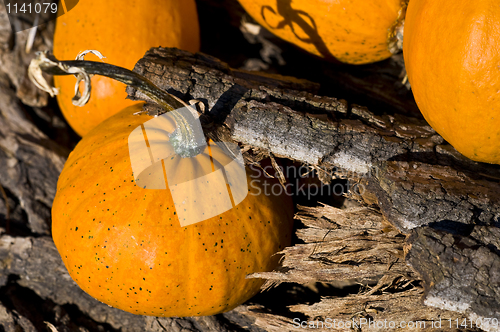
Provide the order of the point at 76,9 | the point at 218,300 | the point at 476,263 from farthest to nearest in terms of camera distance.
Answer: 1. the point at 76,9
2. the point at 218,300
3. the point at 476,263

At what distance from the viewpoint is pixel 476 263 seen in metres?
1.33

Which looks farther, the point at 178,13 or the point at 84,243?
the point at 178,13

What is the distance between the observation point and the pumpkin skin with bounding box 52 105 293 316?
155cm

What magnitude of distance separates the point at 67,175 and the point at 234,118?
0.85 m

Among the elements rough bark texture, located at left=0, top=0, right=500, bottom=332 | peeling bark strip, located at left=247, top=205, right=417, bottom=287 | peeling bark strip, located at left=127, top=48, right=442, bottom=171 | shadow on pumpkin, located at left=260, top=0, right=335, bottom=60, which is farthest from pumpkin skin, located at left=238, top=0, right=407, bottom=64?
peeling bark strip, located at left=247, top=205, right=417, bottom=287

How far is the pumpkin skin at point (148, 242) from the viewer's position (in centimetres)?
155

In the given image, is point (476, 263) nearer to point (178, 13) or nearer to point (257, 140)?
point (257, 140)

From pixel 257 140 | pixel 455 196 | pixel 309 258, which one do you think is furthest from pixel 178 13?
pixel 455 196

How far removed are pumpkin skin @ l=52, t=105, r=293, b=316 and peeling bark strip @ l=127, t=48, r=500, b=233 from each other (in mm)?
313

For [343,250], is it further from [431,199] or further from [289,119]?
[289,119]

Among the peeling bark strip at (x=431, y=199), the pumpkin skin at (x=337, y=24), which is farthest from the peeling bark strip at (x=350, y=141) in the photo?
the pumpkin skin at (x=337, y=24)

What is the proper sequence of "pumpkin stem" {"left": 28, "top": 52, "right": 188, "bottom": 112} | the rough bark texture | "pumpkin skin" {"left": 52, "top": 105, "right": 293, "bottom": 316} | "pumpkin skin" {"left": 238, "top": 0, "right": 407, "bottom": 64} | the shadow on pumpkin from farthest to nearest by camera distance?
the shadow on pumpkin, "pumpkin skin" {"left": 238, "top": 0, "right": 407, "bottom": 64}, "pumpkin skin" {"left": 52, "top": 105, "right": 293, "bottom": 316}, the rough bark texture, "pumpkin stem" {"left": 28, "top": 52, "right": 188, "bottom": 112}

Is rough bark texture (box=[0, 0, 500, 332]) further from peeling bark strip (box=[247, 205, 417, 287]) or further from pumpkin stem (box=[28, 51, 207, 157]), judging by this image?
pumpkin stem (box=[28, 51, 207, 157])

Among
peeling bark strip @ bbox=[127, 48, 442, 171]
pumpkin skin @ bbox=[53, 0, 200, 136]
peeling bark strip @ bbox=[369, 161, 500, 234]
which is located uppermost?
pumpkin skin @ bbox=[53, 0, 200, 136]
